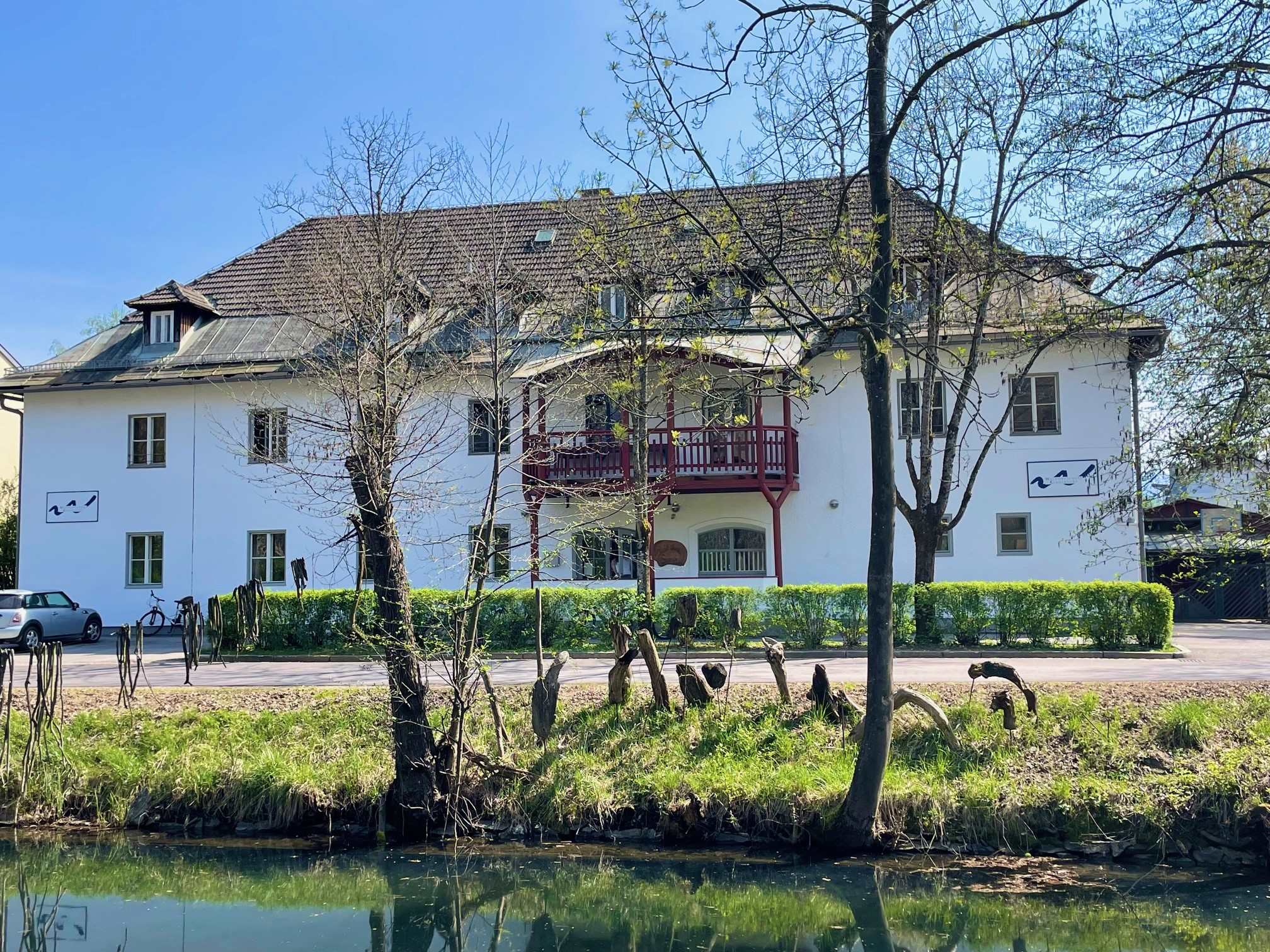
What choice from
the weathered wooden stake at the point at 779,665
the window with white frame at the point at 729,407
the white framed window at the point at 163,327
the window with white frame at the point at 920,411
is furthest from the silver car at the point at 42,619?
the window with white frame at the point at 920,411

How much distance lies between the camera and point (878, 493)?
888 centimetres

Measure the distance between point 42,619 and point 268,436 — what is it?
10.4 m

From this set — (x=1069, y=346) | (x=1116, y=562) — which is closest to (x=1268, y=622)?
(x=1116, y=562)

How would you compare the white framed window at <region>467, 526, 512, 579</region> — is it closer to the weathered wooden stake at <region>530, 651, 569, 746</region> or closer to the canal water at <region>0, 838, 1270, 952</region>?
the weathered wooden stake at <region>530, 651, 569, 746</region>

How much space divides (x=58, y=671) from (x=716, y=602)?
36.0 ft

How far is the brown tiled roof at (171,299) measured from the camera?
1066 inches

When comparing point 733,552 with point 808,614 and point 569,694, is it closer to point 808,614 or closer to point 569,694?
point 808,614

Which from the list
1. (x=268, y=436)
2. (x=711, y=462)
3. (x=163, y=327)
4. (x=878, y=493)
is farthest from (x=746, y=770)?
(x=163, y=327)

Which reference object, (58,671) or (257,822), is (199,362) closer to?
(58,671)

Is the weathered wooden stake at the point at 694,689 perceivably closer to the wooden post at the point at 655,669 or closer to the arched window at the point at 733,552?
the wooden post at the point at 655,669

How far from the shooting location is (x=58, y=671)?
1130 cm

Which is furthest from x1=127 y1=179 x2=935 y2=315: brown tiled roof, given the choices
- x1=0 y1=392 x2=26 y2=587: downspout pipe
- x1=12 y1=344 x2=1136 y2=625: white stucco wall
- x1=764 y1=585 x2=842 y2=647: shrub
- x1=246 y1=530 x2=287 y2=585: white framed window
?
x1=764 y1=585 x2=842 y2=647: shrub

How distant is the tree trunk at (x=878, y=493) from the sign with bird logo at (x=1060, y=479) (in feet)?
50.9

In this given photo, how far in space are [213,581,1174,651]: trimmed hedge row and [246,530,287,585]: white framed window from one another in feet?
18.1
